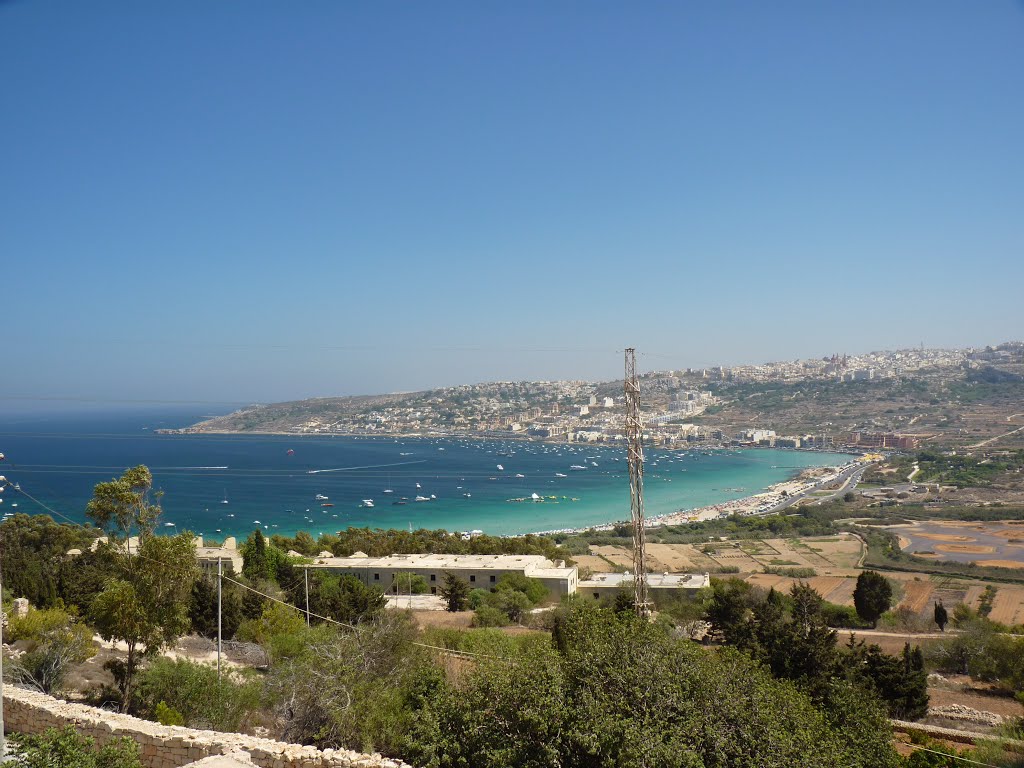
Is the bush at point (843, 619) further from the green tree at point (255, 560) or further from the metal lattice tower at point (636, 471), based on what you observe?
the green tree at point (255, 560)

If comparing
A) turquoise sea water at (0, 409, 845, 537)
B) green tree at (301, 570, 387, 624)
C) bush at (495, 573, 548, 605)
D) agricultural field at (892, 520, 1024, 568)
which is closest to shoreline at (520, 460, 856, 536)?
turquoise sea water at (0, 409, 845, 537)

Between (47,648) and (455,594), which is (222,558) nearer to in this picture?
(455,594)

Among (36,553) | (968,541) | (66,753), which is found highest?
(66,753)

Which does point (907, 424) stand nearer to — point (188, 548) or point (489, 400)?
point (489, 400)

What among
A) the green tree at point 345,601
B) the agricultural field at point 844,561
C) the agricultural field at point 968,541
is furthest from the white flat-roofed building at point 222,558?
the agricultural field at point 968,541

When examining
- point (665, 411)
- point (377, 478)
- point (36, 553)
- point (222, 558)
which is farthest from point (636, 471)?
point (665, 411)

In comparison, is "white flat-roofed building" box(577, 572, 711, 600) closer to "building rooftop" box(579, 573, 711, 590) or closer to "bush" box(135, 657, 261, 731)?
"building rooftop" box(579, 573, 711, 590)
